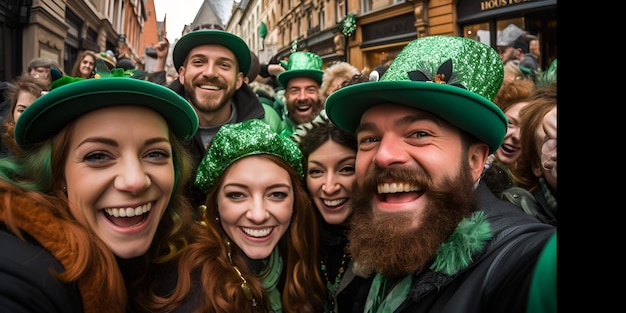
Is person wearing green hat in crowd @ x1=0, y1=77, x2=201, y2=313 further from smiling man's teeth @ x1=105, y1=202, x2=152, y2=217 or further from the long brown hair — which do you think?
the long brown hair

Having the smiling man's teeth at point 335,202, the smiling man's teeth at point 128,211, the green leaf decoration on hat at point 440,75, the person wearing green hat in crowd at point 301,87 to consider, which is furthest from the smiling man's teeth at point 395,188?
the person wearing green hat in crowd at point 301,87

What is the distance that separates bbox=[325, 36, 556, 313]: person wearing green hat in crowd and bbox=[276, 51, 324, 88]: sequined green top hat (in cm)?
292

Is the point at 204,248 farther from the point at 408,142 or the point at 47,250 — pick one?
the point at 408,142

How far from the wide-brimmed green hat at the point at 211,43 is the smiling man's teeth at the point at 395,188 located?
202 centimetres

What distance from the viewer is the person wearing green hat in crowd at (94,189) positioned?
125 cm

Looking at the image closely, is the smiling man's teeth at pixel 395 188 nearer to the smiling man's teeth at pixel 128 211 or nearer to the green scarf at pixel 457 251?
the green scarf at pixel 457 251

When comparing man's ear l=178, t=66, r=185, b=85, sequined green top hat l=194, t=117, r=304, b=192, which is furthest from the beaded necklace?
man's ear l=178, t=66, r=185, b=85

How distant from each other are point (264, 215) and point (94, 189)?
84 centimetres

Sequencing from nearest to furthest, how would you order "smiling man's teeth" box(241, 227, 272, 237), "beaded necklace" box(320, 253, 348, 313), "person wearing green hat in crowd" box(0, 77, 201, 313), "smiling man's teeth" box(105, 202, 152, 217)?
"person wearing green hat in crowd" box(0, 77, 201, 313), "smiling man's teeth" box(105, 202, 152, 217), "smiling man's teeth" box(241, 227, 272, 237), "beaded necklace" box(320, 253, 348, 313)

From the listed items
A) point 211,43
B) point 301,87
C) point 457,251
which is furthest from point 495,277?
point 301,87

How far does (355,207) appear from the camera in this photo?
73.3 inches

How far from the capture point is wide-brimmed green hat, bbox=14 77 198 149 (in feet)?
4.65

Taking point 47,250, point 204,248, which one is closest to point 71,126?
point 47,250

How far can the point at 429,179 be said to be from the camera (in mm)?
1610
